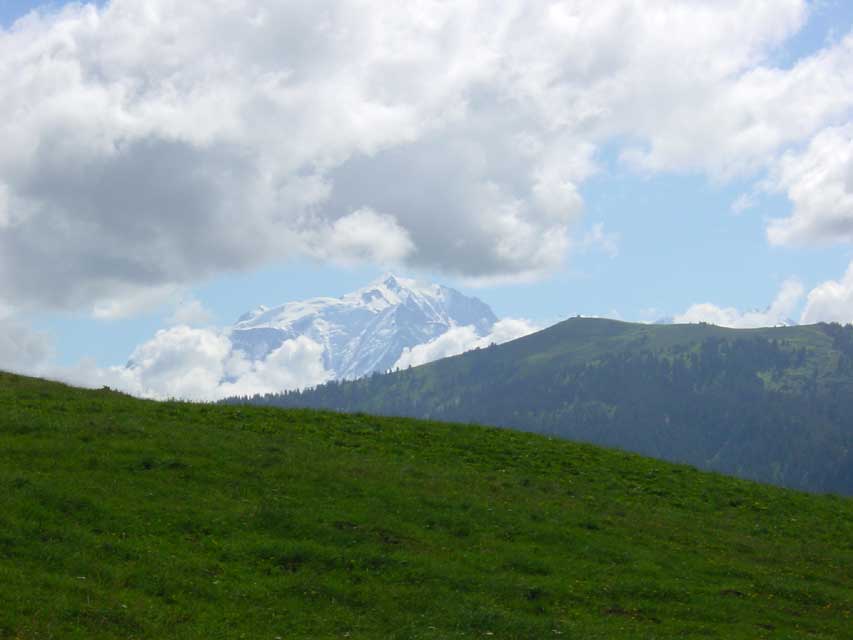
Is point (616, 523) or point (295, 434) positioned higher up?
point (295, 434)

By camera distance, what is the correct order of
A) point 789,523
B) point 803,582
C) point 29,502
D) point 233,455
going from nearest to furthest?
point 29,502
point 803,582
point 233,455
point 789,523

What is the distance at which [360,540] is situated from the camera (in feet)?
94.7

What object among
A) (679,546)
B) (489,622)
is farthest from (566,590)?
(679,546)

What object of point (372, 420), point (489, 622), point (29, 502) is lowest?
point (489, 622)

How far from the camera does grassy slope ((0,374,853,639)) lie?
75.7ft

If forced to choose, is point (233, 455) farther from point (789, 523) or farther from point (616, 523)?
point (789, 523)

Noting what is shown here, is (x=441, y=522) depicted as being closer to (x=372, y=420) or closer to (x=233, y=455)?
(x=233, y=455)

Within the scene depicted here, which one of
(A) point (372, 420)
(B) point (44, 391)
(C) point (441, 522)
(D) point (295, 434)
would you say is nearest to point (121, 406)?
(B) point (44, 391)

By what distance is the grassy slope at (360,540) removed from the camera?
23.1 metres

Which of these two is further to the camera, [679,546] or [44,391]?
[44,391]

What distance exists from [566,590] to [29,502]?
17.1 metres

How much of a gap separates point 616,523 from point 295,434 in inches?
660

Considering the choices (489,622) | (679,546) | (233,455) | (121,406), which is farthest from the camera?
(121,406)

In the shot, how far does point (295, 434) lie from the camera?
143 feet
